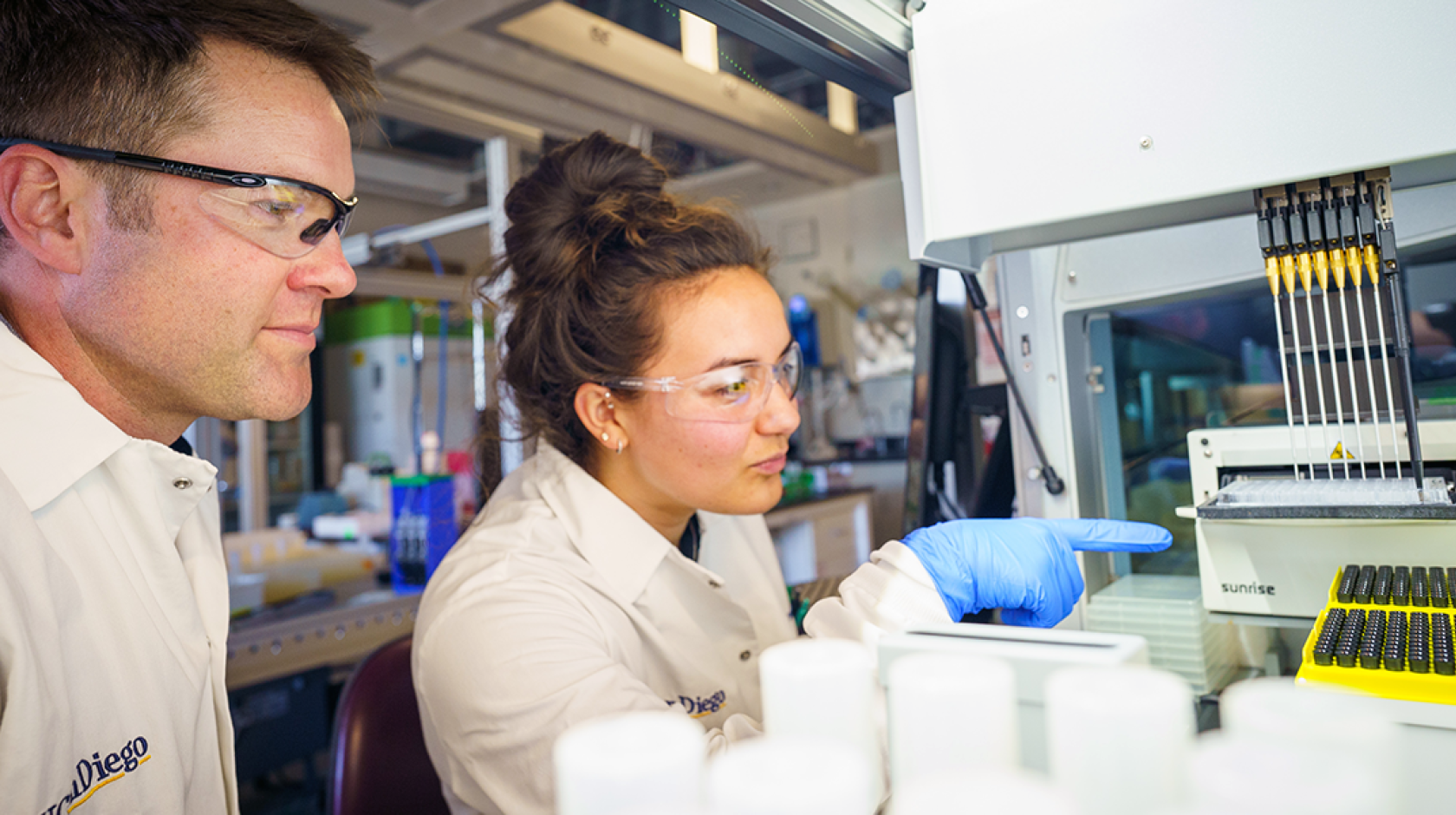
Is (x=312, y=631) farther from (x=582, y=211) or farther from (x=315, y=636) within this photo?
(x=582, y=211)

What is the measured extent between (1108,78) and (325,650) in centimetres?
208

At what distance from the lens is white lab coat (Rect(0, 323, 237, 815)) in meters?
0.73

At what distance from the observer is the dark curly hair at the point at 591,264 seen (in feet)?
3.93

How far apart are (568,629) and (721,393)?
367mm

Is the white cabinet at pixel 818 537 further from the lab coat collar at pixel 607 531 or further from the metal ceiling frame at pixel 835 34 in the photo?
the metal ceiling frame at pixel 835 34

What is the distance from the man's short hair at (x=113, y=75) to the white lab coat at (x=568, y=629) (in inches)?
21.3

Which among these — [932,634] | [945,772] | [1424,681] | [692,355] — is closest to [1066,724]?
[945,772]

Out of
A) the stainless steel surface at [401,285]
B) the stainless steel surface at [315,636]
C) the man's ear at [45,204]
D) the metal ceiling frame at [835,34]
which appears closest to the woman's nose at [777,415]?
the metal ceiling frame at [835,34]

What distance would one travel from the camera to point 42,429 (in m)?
0.82

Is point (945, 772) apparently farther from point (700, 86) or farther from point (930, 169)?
point (700, 86)

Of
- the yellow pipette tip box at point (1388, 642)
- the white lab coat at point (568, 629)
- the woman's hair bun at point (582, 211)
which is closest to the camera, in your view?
the yellow pipette tip box at point (1388, 642)

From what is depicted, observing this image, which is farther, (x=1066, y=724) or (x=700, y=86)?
(x=700, y=86)

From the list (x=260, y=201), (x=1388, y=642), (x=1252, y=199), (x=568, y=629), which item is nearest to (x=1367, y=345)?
(x=1252, y=199)

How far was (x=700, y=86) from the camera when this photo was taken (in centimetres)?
335
